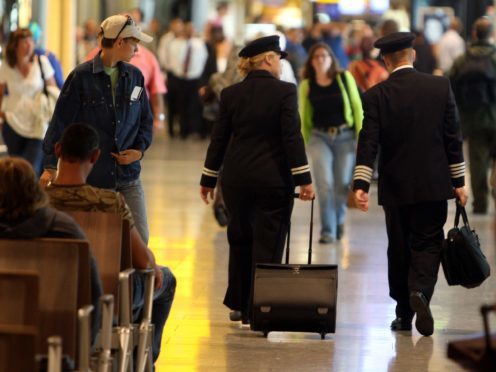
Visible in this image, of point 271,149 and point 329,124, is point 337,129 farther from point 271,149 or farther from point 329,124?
point 271,149

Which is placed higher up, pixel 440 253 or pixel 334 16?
pixel 334 16

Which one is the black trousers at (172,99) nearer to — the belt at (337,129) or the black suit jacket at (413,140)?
the belt at (337,129)

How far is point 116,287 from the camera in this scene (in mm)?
6016

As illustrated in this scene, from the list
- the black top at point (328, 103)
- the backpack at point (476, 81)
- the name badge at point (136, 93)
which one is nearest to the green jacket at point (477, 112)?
the backpack at point (476, 81)

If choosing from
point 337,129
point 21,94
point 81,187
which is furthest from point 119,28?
point 21,94

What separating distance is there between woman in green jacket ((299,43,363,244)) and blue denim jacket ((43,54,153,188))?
4.27 metres

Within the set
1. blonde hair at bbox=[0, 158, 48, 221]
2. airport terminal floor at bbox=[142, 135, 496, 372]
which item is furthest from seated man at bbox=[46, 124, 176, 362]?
airport terminal floor at bbox=[142, 135, 496, 372]

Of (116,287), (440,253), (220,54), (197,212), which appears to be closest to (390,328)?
(440,253)

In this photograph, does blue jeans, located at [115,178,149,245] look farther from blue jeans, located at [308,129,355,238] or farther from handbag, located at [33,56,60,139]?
handbag, located at [33,56,60,139]

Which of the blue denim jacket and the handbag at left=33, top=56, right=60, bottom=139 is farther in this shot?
the handbag at left=33, top=56, right=60, bottom=139

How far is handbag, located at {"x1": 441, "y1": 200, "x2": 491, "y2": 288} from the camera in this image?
321 inches

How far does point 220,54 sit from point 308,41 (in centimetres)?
256

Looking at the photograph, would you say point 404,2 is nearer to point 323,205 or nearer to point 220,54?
point 220,54

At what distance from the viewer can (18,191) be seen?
5352 mm
